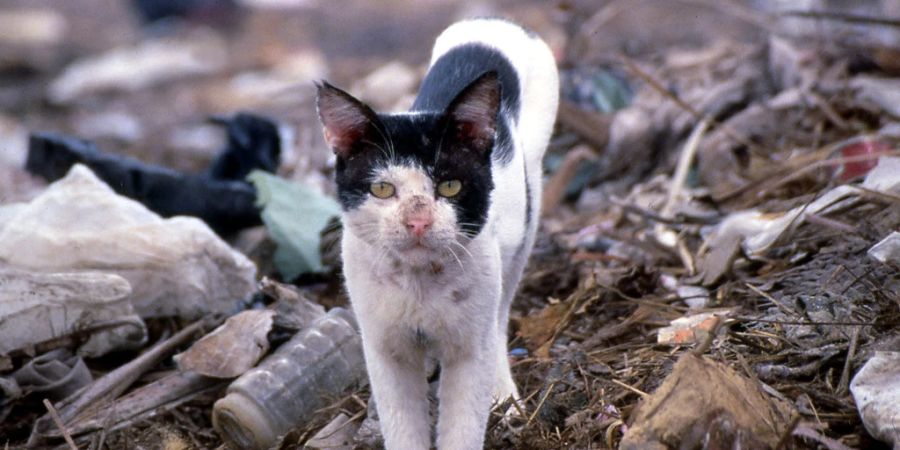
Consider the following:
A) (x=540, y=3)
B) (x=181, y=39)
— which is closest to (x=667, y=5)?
(x=540, y=3)

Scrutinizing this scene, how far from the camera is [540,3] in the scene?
902 centimetres

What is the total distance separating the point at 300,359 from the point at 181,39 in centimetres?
798

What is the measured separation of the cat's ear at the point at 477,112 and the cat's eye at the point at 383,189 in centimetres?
22

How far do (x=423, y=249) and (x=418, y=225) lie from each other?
0.27ft

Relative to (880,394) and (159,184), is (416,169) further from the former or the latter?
(159,184)

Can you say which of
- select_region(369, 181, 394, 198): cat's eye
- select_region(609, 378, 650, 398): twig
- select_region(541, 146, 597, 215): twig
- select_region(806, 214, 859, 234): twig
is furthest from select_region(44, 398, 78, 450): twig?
select_region(541, 146, 597, 215): twig

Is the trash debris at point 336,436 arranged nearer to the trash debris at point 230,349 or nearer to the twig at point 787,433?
the trash debris at point 230,349

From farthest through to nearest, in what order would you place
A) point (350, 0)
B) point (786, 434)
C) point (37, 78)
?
point (350, 0) → point (37, 78) → point (786, 434)

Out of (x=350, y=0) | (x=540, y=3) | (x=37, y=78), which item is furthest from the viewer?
(x=350, y=0)

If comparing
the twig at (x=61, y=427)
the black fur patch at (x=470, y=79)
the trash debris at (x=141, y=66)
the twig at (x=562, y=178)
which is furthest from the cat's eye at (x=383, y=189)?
the trash debris at (x=141, y=66)

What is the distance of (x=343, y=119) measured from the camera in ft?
7.86

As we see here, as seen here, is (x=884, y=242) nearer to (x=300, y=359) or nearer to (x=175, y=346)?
(x=300, y=359)

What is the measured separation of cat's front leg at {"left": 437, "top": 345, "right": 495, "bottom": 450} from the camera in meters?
2.46

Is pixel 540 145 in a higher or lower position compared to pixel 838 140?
higher
